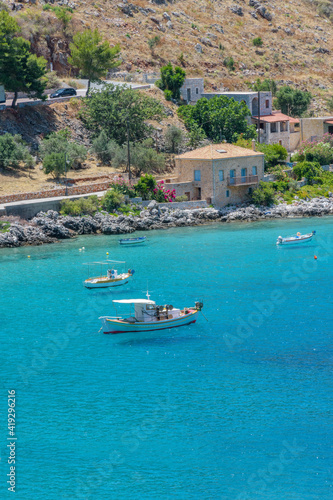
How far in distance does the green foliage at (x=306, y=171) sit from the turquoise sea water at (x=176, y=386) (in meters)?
28.8

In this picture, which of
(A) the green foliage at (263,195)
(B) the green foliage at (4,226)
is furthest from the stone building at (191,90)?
(B) the green foliage at (4,226)

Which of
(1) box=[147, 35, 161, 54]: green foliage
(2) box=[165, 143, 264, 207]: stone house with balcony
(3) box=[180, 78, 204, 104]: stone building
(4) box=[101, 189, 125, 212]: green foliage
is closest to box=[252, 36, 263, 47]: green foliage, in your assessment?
(1) box=[147, 35, 161, 54]: green foliage

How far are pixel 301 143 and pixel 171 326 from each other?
196 ft

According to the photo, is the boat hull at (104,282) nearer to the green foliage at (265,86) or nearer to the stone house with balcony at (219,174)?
the stone house with balcony at (219,174)

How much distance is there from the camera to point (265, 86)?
10806 cm

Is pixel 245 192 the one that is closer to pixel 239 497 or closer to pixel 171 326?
pixel 171 326

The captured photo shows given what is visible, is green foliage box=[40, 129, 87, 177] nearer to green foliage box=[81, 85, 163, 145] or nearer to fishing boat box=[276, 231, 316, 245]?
green foliage box=[81, 85, 163, 145]

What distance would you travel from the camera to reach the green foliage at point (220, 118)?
86812 mm

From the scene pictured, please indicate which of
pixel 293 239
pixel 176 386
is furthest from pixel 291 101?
pixel 176 386

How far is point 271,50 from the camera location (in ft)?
424

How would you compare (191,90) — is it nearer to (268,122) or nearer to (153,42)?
(268,122)

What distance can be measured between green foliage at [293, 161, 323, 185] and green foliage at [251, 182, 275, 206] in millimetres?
7320

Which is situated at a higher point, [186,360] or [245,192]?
[245,192]

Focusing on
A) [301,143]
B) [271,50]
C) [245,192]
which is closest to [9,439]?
[245,192]
